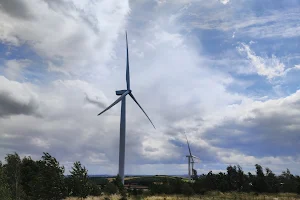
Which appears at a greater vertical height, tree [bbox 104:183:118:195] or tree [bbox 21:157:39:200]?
tree [bbox 21:157:39:200]

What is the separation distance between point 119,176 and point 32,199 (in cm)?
3373

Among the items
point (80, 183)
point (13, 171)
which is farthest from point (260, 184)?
point (13, 171)

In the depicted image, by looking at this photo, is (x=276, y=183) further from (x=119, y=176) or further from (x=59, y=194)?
(x=59, y=194)

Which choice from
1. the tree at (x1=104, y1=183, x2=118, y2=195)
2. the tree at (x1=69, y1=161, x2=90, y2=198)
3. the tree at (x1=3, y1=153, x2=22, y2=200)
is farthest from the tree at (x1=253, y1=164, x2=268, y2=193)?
the tree at (x1=3, y1=153, x2=22, y2=200)

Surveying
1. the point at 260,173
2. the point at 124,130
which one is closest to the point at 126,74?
the point at 124,130

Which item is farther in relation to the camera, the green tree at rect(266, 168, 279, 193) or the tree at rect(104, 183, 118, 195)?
the green tree at rect(266, 168, 279, 193)

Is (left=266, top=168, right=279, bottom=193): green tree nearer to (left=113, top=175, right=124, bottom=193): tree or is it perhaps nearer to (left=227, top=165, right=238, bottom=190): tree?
(left=227, top=165, right=238, bottom=190): tree

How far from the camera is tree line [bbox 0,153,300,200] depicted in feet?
164

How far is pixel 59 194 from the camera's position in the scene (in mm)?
51562

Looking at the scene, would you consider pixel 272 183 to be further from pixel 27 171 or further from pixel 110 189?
pixel 27 171

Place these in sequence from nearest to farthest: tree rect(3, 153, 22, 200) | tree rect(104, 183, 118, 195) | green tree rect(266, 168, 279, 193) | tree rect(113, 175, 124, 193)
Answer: tree rect(3, 153, 22, 200)
tree rect(104, 183, 118, 195)
tree rect(113, 175, 124, 193)
green tree rect(266, 168, 279, 193)

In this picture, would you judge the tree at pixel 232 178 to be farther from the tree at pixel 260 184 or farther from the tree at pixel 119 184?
the tree at pixel 119 184

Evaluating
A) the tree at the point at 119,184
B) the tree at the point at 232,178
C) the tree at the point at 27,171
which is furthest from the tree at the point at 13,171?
the tree at the point at 232,178

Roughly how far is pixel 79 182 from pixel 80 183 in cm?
29
